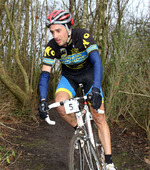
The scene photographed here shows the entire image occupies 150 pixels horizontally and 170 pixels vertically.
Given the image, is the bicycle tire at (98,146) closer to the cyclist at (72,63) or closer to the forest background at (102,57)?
the cyclist at (72,63)

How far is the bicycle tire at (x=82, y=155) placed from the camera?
1.99m

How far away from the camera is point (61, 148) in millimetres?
4324

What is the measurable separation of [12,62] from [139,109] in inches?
154

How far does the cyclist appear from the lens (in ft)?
8.86

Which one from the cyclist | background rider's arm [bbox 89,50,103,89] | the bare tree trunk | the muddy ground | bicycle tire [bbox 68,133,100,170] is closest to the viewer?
bicycle tire [bbox 68,133,100,170]

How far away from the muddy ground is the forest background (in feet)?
1.08

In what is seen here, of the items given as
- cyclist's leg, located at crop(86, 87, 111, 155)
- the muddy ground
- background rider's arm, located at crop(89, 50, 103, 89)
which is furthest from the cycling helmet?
the muddy ground

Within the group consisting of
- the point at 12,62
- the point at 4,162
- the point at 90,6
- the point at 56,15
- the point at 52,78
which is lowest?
the point at 4,162

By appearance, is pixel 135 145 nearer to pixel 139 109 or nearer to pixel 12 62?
pixel 139 109

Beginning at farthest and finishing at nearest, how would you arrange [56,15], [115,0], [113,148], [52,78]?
[52,78] < [115,0] < [113,148] < [56,15]

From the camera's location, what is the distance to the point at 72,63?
308 centimetres

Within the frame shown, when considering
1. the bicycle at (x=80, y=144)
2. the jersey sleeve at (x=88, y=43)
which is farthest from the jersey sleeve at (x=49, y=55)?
the bicycle at (x=80, y=144)

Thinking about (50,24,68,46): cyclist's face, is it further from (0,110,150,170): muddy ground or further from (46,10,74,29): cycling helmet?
(0,110,150,170): muddy ground

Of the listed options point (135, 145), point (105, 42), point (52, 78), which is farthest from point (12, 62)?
point (135, 145)
